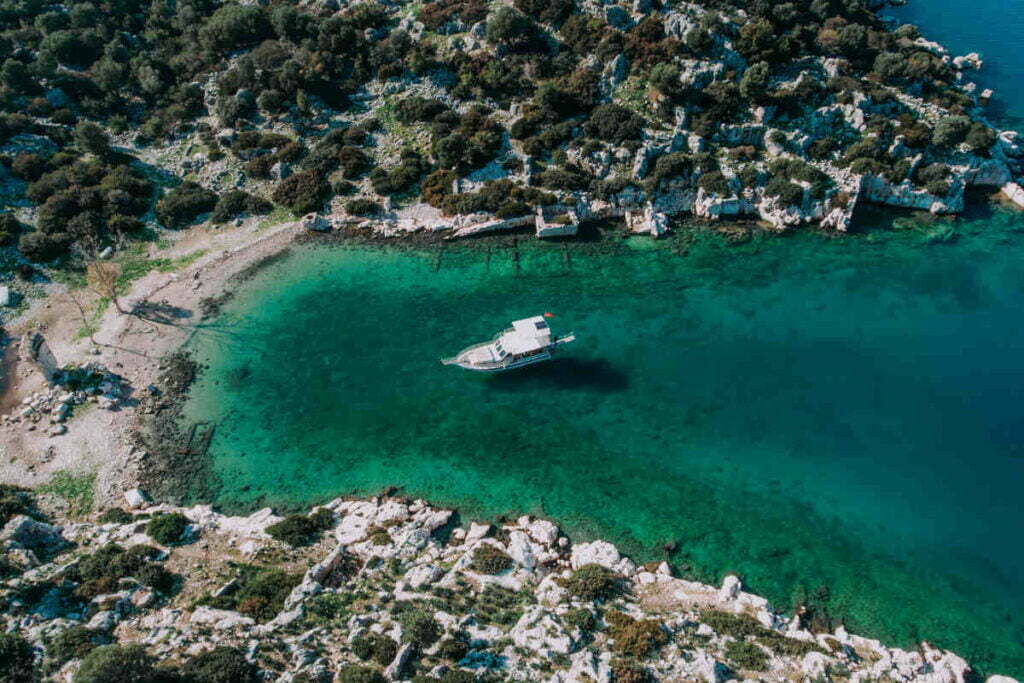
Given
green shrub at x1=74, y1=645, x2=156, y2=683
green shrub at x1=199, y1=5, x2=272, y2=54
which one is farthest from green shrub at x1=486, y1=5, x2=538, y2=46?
green shrub at x1=74, y1=645, x2=156, y2=683

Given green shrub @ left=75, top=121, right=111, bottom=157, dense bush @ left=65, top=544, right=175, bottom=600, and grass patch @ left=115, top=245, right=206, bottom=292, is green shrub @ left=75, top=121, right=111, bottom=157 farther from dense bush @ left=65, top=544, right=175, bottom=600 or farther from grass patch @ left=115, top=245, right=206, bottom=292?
dense bush @ left=65, top=544, right=175, bottom=600

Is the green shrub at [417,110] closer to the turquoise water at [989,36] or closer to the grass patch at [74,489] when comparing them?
the grass patch at [74,489]

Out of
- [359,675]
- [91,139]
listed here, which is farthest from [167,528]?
[91,139]

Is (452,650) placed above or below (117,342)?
below

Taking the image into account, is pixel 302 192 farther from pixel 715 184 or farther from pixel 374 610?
pixel 374 610

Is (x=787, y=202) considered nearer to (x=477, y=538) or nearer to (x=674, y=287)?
(x=674, y=287)

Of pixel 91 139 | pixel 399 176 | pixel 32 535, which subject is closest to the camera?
pixel 32 535

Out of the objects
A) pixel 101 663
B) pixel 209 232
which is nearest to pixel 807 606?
pixel 101 663

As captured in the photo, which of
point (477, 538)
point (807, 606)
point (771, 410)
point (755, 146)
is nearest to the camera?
point (807, 606)
